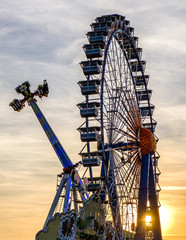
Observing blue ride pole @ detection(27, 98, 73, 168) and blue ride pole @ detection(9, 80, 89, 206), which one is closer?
blue ride pole @ detection(9, 80, 89, 206)

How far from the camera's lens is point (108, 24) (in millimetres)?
68562

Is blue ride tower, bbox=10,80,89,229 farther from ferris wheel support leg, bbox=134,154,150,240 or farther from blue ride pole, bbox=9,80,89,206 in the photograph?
ferris wheel support leg, bbox=134,154,150,240

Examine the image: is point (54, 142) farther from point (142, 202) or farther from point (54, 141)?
point (142, 202)

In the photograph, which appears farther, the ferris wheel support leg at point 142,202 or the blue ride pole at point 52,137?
the blue ride pole at point 52,137

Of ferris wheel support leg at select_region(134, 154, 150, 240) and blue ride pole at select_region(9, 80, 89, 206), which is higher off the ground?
blue ride pole at select_region(9, 80, 89, 206)

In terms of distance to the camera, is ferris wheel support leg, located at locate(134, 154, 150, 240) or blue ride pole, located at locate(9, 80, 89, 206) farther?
blue ride pole, located at locate(9, 80, 89, 206)

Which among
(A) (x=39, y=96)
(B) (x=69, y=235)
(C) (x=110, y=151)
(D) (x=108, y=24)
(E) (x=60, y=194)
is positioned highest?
(D) (x=108, y=24)

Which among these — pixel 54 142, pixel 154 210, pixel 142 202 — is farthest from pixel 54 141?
pixel 154 210

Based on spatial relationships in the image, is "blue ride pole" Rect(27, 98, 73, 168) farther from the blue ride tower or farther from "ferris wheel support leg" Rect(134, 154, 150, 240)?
"ferris wheel support leg" Rect(134, 154, 150, 240)

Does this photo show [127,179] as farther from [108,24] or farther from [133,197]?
[108,24]

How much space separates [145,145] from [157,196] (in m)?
7.14

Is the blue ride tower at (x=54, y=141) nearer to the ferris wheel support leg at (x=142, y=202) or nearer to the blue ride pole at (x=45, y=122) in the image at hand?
the blue ride pole at (x=45, y=122)

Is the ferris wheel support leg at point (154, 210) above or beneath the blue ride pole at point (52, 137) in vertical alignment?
beneath

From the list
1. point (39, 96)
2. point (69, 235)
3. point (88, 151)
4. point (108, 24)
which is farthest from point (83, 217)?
point (108, 24)
